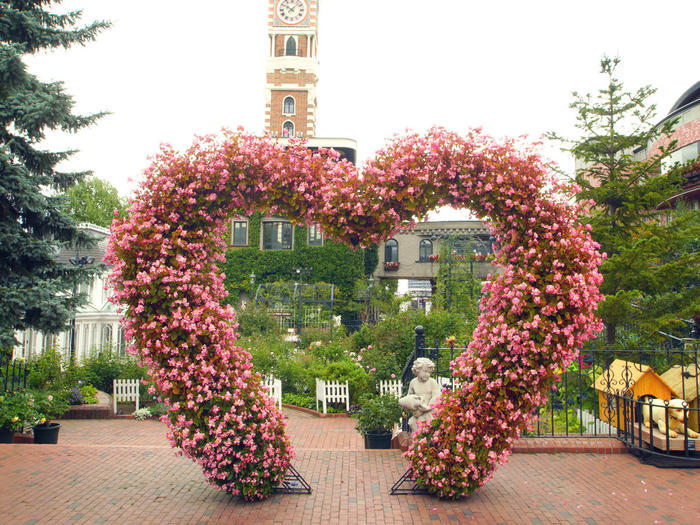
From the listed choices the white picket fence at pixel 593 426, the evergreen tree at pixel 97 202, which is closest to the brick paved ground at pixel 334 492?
the white picket fence at pixel 593 426

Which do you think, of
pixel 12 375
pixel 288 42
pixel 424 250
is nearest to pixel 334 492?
pixel 12 375

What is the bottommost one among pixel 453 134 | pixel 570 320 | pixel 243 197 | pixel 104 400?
pixel 104 400

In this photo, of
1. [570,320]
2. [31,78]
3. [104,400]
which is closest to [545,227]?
[570,320]

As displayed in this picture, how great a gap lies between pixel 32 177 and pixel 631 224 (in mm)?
12911

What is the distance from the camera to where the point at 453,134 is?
5785 millimetres

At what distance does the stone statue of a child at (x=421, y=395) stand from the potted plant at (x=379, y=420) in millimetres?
1121

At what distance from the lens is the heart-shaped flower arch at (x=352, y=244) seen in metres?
5.45

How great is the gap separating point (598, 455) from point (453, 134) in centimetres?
511

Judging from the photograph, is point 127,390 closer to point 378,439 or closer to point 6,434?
point 6,434

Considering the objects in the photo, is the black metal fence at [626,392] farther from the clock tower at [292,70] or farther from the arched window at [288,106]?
the arched window at [288,106]

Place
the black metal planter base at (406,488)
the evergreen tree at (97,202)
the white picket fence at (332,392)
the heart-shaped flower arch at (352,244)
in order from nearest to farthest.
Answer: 1. the heart-shaped flower arch at (352,244)
2. the black metal planter base at (406,488)
3. the white picket fence at (332,392)
4. the evergreen tree at (97,202)

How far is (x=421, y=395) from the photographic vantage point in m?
6.92

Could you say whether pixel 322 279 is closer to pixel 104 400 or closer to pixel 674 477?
pixel 104 400

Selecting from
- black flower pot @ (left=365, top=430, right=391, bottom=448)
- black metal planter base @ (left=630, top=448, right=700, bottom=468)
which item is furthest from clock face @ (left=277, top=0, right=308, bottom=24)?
black metal planter base @ (left=630, top=448, right=700, bottom=468)
